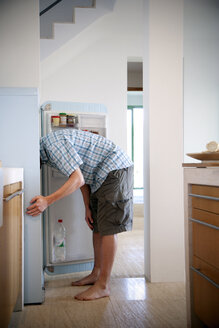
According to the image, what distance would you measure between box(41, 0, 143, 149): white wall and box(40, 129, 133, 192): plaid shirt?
93.4 inches

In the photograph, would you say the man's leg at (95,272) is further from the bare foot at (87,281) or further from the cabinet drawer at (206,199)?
the cabinet drawer at (206,199)

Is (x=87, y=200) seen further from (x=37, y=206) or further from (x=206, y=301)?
(x=206, y=301)

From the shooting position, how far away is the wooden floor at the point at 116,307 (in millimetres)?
1653

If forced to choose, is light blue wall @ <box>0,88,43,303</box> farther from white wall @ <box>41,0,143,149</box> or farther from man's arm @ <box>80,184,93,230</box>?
white wall @ <box>41,0,143,149</box>

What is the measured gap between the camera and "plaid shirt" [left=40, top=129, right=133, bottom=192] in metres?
1.90

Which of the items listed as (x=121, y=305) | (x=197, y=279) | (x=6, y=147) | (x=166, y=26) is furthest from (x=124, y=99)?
(x=197, y=279)

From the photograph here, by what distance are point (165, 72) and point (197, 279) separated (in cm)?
148

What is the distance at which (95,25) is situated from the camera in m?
3.80

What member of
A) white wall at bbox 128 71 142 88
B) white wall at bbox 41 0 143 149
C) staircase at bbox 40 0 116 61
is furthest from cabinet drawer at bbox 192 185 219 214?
white wall at bbox 128 71 142 88

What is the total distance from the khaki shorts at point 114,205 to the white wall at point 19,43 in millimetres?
740

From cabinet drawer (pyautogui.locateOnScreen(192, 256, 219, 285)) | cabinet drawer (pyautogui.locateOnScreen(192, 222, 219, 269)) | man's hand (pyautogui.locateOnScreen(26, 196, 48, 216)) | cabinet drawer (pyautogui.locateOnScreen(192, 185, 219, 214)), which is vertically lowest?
cabinet drawer (pyautogui.locateOnScreen(192, 256, 219, 285))

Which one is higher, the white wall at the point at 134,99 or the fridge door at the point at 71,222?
the white wall at the point at 134,99

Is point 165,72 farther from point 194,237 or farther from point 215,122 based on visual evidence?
point 215,122

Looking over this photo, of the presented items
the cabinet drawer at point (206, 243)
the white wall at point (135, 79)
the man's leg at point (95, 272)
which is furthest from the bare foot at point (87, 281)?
the white wall at point (135, 79)
